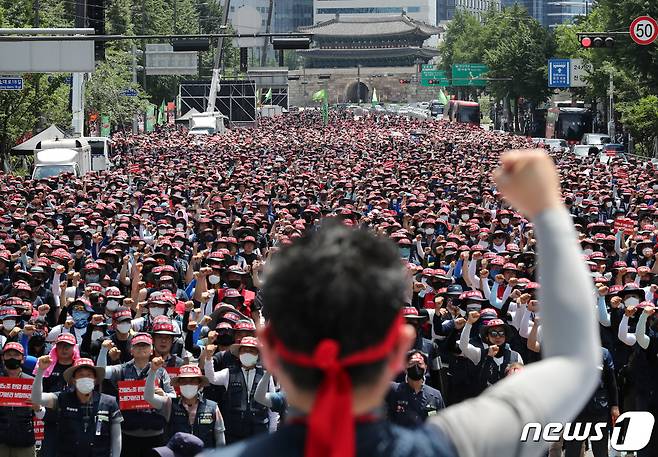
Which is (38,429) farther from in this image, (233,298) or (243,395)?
(233,298)

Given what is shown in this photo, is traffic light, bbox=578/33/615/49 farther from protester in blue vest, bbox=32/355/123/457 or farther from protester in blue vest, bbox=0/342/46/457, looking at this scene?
protester in blue vest, bbox=32/355/123/457

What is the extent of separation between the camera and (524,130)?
91562mm

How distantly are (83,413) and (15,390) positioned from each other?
70 centimetres

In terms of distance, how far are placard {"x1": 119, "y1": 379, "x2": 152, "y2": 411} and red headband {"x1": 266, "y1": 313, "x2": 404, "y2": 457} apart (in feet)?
23.9

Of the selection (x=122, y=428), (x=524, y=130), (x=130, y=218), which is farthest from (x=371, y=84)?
(x=122, y=428)

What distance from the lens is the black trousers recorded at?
30.5 ft

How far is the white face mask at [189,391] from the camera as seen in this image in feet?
30.0

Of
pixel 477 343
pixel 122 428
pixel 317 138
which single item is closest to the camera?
pixel 122 428

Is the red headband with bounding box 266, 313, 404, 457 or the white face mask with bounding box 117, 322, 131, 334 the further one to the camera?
the white face mask with bounding box 117, 322, 131, 334

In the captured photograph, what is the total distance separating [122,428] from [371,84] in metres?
183

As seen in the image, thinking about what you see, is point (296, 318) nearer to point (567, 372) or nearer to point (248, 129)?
point (567, 372)

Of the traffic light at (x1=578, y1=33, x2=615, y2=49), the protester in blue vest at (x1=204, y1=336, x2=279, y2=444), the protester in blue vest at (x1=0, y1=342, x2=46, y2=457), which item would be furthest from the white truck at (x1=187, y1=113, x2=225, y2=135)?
the protester in blue vest at (x1=204, y1=336, x2=279, y2=444)

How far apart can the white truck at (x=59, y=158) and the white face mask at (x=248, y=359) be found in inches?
1125

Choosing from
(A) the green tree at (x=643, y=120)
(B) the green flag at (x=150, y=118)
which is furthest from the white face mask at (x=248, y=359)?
(B) the green flag at (x=150, y=118)
